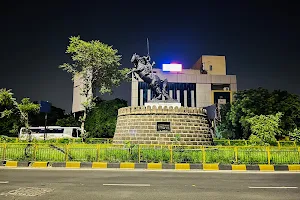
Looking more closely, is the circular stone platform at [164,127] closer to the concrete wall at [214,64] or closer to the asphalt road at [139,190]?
the asphalt road at [139,190]

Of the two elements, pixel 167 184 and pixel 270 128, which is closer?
pixel 167 184

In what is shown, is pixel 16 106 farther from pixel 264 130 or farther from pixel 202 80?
pixel 202 80

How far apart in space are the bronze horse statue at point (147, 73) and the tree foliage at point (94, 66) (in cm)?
1351

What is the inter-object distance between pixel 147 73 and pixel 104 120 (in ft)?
79.1

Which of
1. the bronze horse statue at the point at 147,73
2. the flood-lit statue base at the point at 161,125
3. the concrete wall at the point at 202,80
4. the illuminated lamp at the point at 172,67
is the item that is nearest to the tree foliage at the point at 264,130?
the flood-lit statue base at the point at 161,125

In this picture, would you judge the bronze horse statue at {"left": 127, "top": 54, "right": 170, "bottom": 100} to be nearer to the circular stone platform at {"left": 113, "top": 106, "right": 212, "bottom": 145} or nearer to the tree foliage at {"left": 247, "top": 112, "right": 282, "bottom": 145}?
the circular stone platform at {"left": 113, "top": 106, "right": 212, "bottom": 145}

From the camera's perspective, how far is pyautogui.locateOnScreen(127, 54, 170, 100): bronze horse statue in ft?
63.1

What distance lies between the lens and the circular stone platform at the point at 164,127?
17297mm

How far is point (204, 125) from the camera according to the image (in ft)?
62.0

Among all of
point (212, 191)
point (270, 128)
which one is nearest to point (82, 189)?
point (212, 191)

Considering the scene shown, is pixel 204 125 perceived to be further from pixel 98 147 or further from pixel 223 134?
pixel 223 134

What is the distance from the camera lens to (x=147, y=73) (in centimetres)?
1933

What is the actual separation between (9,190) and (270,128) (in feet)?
66.1

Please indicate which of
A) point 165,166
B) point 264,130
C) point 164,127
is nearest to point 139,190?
point 165,166
